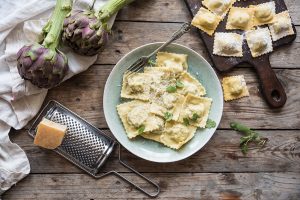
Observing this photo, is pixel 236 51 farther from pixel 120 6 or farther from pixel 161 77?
pixel 120 6

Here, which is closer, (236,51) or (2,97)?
(2,97)

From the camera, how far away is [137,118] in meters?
2.21

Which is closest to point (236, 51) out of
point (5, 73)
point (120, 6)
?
point (120, 6)

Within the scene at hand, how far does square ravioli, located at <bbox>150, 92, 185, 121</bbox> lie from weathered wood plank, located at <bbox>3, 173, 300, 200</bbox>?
10.6 inches

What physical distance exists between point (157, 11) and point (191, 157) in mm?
660

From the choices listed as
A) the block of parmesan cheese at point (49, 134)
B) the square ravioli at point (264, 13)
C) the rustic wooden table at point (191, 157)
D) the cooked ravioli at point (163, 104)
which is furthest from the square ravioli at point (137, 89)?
the square ravioli at point (264, 13)

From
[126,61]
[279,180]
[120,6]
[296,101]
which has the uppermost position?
[120,6]

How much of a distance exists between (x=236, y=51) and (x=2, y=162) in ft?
3.62

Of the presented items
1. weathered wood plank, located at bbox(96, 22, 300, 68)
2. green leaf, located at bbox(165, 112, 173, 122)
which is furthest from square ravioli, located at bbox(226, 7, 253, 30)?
green leaf, located at bbox(165, 112, 173, 122)

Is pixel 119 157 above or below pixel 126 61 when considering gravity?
below

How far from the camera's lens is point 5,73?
7.13 feet

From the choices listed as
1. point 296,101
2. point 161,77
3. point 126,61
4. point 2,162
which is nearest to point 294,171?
point 296,101

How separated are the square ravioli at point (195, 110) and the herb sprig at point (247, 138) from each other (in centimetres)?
14

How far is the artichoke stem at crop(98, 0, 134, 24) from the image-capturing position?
2.16m
